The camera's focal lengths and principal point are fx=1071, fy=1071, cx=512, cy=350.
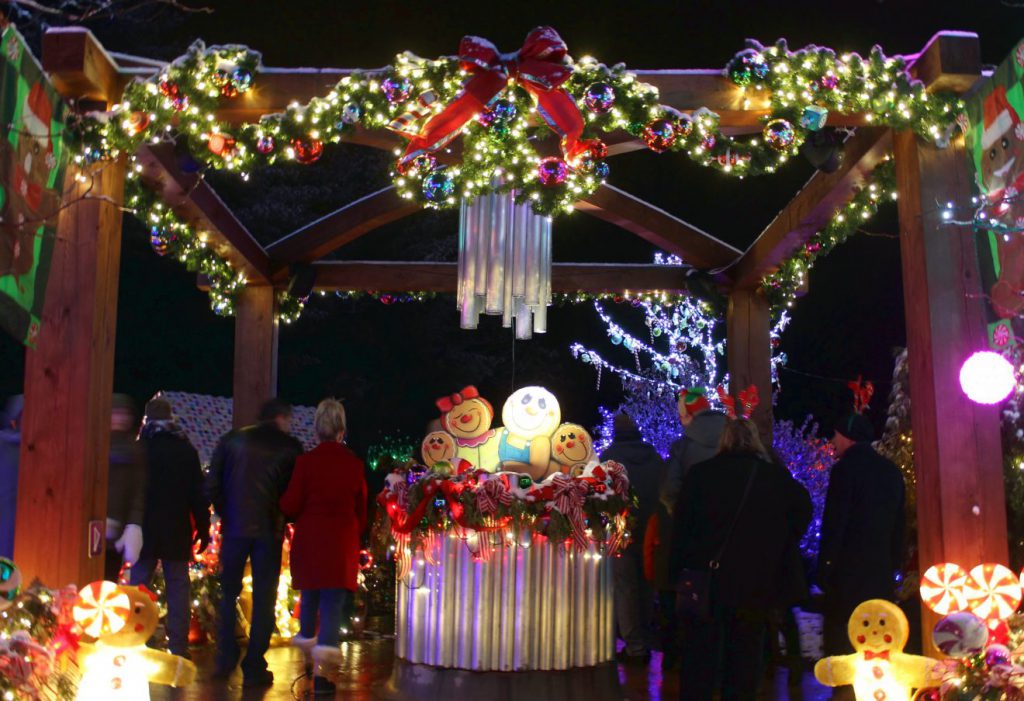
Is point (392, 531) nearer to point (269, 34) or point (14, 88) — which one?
point (14, 88)

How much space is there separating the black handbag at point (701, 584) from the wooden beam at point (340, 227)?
4.47 meters

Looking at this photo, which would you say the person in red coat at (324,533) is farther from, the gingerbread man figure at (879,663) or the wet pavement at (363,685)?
the gingerbread man figure at (879,663)

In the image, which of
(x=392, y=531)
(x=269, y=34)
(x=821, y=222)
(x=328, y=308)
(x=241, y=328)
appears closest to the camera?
(x=392, y=531)

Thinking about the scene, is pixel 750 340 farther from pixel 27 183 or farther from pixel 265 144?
pixel 27 183

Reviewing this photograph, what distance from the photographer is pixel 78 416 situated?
4902 millimetres

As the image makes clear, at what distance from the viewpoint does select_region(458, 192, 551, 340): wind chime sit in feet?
23.0

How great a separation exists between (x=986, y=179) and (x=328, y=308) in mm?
17426

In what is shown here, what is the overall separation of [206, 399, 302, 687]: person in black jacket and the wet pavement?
8.2 inches

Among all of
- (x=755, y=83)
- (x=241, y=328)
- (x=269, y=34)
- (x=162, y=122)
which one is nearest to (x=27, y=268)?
(x=162, y=122)

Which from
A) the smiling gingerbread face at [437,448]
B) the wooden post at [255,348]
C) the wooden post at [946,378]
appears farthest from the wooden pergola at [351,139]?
the wooden post at [255,348]

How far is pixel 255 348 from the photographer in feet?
31.1

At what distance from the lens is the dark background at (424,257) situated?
14.1 metres

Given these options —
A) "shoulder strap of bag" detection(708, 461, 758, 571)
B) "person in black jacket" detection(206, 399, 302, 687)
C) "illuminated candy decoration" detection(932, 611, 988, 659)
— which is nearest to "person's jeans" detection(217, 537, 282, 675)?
"person in black jacket" detection(206, 399, 302, 687)

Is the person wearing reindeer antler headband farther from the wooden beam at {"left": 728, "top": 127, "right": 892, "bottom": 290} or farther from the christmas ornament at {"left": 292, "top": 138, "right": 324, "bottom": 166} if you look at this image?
the christmas ornament at {"left": 292, "top": 138, "right": 324, "bottom": 166}
